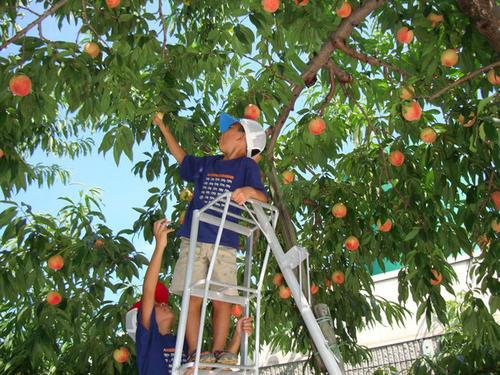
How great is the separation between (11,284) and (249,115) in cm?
148

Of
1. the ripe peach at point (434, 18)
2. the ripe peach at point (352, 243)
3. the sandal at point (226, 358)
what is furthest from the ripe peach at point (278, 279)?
the ripe peach at point (434, 18)

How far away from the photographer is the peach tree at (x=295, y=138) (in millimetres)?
2678

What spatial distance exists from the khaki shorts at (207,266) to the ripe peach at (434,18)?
4.61 feet

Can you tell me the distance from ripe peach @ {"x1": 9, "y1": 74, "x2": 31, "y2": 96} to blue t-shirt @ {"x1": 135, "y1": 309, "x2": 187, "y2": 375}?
3.43 ft

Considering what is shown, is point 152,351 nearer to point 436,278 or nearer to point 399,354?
point 436,278

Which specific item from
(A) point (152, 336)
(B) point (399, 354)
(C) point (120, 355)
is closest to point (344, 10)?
(A) point (152, 336)

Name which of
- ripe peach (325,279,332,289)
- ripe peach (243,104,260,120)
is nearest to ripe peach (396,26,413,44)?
ripe peach (243,104,260,120)

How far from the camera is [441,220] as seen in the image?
132 inches

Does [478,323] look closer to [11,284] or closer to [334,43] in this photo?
[334,43]

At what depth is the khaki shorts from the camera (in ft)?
7.53

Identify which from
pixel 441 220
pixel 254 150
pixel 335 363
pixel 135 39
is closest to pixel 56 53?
pixel 135 39

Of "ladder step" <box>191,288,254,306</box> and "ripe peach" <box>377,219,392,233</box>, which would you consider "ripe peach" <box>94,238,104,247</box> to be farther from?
"ripe peach" <box>377,219,392,233</box>

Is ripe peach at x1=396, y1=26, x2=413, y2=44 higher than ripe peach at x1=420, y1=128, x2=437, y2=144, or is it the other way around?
ripe peach at x1=396, y1=26, x2=413, y2=44

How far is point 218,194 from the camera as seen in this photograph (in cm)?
243
